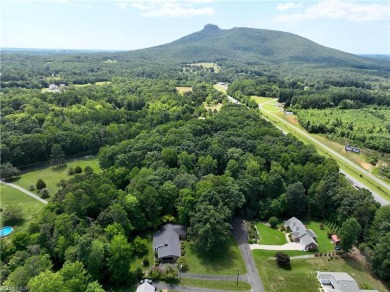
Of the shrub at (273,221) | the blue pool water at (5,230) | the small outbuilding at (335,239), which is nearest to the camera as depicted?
the blue pool water at (5,230)

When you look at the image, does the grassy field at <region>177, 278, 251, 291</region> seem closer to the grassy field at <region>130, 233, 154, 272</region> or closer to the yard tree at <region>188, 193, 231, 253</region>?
the yard tree at <region>188, 193, 231, 253</region>

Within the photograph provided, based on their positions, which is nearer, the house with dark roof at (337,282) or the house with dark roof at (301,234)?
the house with dark roof at (337,282)

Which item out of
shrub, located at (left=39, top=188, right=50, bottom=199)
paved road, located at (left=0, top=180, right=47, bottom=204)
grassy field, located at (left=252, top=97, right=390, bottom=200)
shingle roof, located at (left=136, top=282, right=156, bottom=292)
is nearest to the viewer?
shingle roof, located at (left=136, top=282, right=156, bottom=292)

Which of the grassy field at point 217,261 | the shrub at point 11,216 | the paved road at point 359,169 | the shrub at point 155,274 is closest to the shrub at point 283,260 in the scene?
the grassy field at point 217,261

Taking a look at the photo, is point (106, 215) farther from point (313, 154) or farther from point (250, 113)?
point (250, 113)

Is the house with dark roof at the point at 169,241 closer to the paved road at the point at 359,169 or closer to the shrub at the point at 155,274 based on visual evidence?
the shrub at the point at 155,274

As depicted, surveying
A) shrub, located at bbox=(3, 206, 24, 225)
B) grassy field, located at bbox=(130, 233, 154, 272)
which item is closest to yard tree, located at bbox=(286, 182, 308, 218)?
grassy field, located at bbox=(130, 233, 154, 272)

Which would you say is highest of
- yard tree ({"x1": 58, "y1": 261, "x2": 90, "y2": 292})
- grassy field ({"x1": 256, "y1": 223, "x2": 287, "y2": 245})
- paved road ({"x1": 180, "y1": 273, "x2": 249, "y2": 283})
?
yard tree ({"x1": 58, "y1": 261, "x2": 90, "y2": 292})
